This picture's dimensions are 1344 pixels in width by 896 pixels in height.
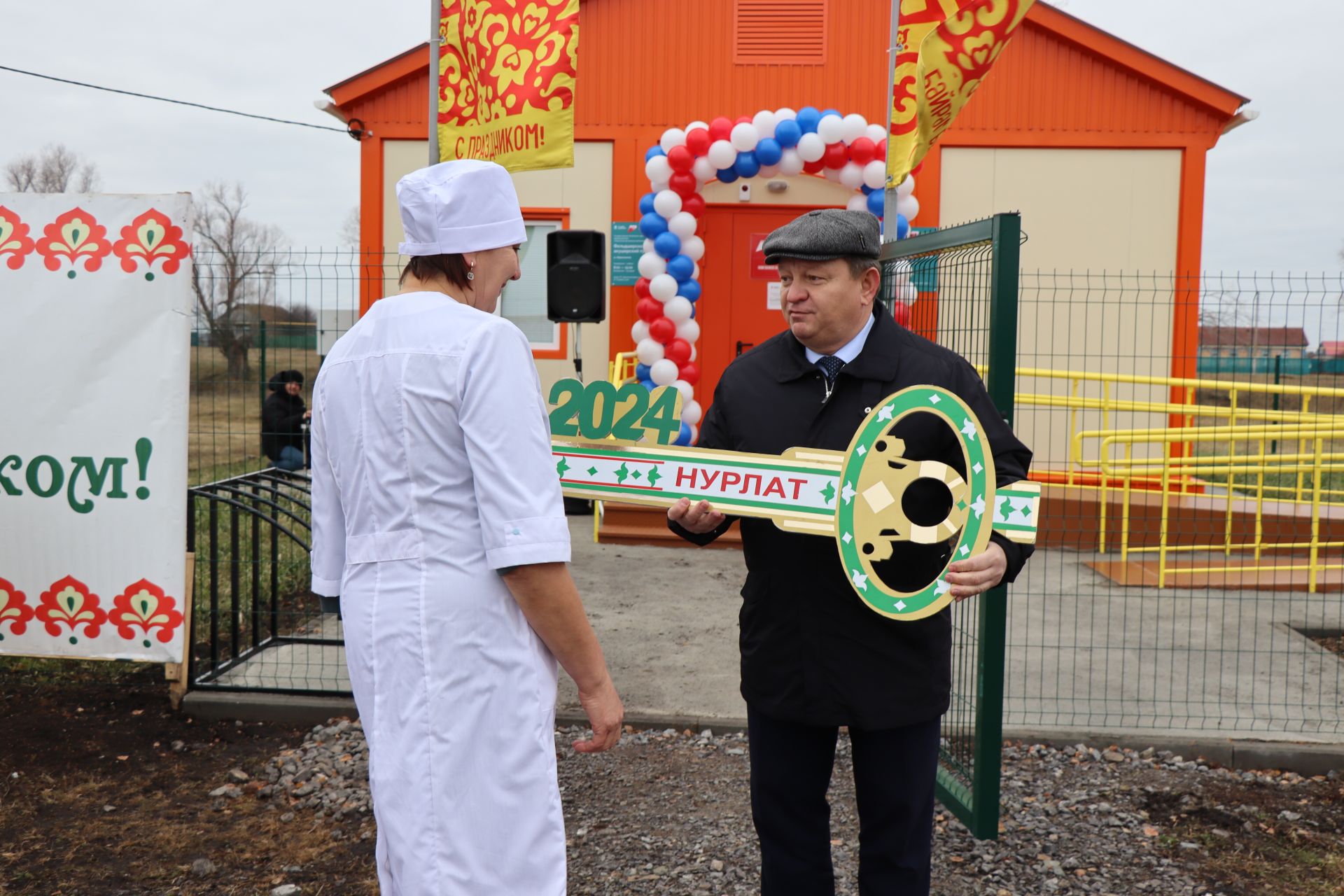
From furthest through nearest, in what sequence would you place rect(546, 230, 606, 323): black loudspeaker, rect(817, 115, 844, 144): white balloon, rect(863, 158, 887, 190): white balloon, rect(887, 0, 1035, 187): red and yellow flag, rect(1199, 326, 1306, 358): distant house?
rect(863, 158, 887, 190): white balloon → rect(817, 115, 844, 144): white balloon → rect(546, 230, 606, 323): black loudspeaker → rect(1199, 326, 1306, 358): distant house → rect(887, 0, 1035, 187): red and yellow flag

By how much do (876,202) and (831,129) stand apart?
679mm

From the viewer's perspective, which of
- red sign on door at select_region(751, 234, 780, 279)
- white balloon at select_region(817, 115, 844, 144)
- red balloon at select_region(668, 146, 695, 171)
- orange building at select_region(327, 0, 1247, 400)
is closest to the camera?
white balloon at select_region(817, 115, 844, 144)

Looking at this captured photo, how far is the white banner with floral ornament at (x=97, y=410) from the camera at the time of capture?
4.49 meters

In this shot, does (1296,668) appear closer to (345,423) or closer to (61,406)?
(345,423)

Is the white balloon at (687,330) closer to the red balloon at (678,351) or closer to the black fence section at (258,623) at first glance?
the red balloon at (678,351)

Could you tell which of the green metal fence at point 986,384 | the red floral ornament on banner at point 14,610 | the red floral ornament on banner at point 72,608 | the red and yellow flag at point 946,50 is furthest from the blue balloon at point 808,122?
the red floral ornament on banner at point 14,610

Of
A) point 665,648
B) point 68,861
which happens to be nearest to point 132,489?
point 68,861

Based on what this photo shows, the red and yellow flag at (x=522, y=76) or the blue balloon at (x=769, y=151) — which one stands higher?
the blue balloon at (x=769, y=151)

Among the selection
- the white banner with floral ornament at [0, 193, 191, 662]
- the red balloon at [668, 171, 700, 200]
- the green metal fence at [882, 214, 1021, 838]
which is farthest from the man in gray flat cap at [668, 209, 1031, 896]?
the red balloon at [668, 171, 700, 200]

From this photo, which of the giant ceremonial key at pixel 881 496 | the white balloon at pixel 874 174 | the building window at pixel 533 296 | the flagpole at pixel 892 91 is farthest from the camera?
the building window at pixel 533 296

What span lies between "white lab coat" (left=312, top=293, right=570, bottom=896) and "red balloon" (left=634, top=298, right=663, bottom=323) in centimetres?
696

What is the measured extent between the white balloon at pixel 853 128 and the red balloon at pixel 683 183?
1.26 metres

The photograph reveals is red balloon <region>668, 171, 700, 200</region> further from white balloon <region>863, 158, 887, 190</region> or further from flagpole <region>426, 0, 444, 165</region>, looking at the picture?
flagpole <region>426, 0, 444, 165</region>

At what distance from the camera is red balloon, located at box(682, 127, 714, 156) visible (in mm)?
8688
